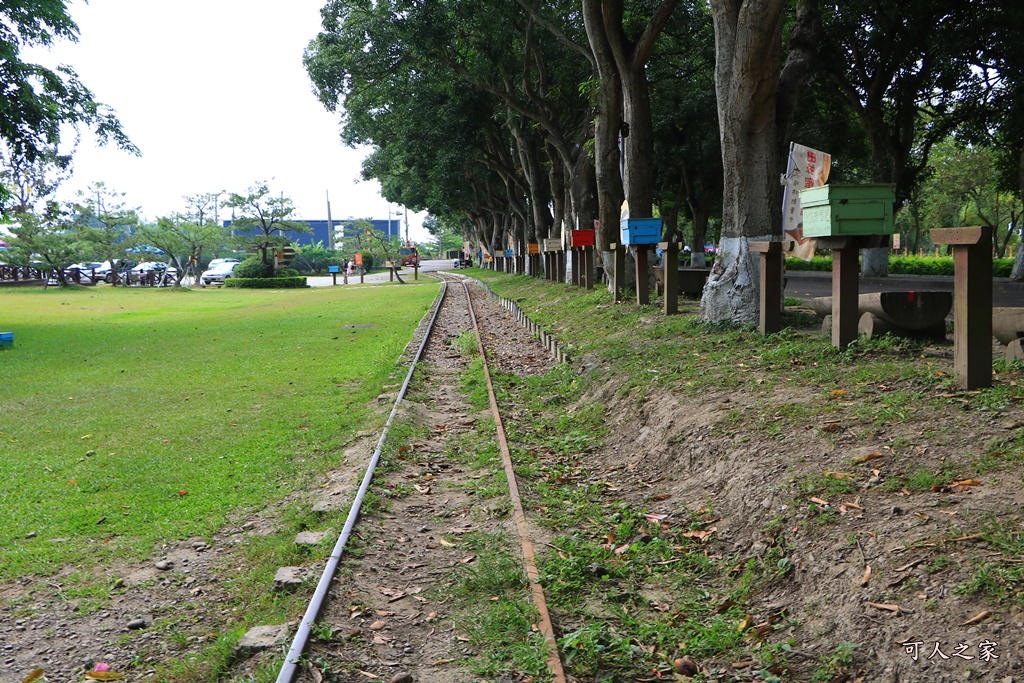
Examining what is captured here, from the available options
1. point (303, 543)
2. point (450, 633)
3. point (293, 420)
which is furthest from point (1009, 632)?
point (293, 420)

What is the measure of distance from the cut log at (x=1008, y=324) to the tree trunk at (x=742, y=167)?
324cm

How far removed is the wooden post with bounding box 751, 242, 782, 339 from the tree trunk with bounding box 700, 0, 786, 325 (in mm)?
713

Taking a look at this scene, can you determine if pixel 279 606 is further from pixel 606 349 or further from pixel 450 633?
pixel 606 349

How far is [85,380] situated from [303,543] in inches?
345

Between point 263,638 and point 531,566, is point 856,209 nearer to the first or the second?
point 531,566

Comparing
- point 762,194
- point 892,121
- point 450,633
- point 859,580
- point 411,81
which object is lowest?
point 450,633

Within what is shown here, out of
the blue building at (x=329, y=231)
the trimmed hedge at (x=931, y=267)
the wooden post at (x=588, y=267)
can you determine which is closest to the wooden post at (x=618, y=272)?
the wooden post at (x=588, y=267)

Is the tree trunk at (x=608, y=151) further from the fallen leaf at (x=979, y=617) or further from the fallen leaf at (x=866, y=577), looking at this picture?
the fallen leaf at (x=979, y=617)

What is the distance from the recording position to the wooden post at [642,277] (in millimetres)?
15023

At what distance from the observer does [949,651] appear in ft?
11.7

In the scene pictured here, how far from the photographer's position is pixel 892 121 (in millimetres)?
26766

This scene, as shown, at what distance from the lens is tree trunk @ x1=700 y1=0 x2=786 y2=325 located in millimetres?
10703

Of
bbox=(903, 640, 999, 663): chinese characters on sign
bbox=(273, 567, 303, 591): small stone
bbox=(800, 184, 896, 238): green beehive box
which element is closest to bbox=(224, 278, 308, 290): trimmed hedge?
bbox=(800, 184, 896, 238): green beehive box

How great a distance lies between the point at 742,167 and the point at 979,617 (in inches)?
323
